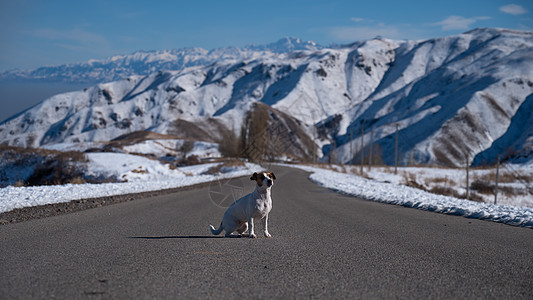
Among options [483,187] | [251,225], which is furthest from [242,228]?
[483,187]

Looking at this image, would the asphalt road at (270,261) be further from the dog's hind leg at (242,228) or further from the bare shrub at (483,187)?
the bare shrub at (483,187)

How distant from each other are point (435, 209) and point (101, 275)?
420 inches

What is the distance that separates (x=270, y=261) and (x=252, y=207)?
63.8 inches

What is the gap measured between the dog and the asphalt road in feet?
0.99

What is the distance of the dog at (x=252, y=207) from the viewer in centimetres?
698

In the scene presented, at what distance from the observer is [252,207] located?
7.10 meters

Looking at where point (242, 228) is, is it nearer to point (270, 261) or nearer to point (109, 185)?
point (270, 261)

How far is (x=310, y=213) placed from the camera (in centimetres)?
1200

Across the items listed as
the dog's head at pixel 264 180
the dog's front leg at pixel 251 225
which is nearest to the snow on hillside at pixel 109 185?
the dog's front leg at pixel 251 225

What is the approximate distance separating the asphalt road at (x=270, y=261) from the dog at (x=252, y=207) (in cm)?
30

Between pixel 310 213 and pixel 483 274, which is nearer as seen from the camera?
pixel 483 274

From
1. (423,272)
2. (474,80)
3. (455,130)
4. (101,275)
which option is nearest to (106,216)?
(101,275)

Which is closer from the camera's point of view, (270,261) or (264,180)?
(270,261)

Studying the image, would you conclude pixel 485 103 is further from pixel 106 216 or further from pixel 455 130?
pixel 106 216
